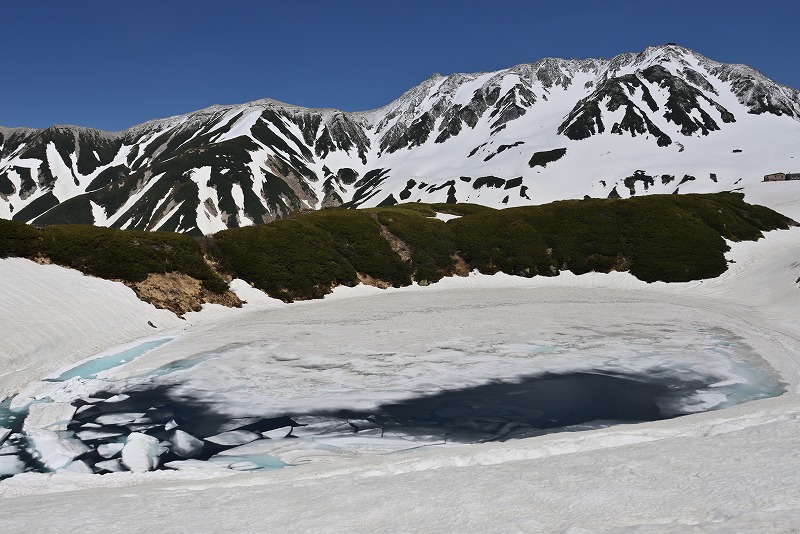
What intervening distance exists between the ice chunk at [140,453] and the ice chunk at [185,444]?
0.43m

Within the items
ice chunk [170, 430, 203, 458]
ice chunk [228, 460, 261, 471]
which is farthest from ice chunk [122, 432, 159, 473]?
ice chunk [228, 460, 261, 471]

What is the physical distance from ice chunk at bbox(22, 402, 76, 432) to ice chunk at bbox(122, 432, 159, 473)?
2357 mm

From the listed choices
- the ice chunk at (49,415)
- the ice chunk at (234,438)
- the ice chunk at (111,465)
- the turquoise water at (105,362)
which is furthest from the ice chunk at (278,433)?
the turquoise water at (105,362)

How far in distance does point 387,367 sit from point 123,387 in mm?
8725

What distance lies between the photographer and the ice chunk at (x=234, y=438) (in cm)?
1305

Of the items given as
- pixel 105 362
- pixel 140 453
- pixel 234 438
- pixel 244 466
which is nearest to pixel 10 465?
pixel 140 453

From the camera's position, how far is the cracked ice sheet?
1714cm

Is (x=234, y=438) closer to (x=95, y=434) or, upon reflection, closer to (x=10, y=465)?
(x=95, y=434)

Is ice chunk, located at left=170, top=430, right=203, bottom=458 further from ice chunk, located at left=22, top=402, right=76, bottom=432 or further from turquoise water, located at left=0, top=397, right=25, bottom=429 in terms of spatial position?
turquoise water, located at left=0, top=397, right=25, bottom=429

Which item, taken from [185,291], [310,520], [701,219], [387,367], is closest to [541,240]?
[701,219]

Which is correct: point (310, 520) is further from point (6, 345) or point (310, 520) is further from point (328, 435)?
point (6, 345)

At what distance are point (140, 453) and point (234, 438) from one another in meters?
2.07

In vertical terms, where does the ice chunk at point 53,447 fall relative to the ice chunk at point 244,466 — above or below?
above

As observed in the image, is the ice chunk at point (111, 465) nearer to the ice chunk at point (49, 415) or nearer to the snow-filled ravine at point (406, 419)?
the snow-filled ravine at point (406, 419)
